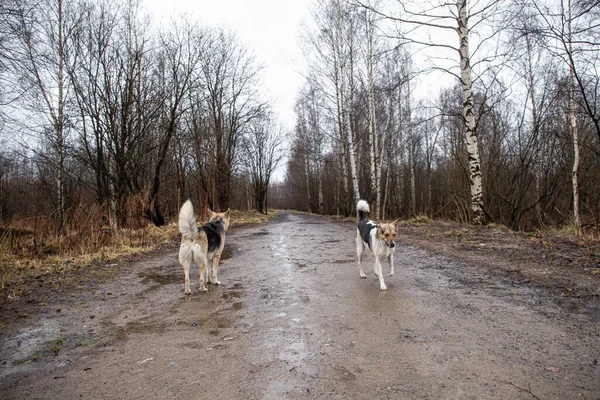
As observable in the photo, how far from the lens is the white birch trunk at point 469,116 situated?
36.0ft

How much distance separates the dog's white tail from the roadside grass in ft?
8.85

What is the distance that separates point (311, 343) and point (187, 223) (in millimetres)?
3007

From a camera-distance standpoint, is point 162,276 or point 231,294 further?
point 162,276

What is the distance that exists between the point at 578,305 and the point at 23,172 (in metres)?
28.8

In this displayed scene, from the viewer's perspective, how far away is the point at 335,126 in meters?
31.5

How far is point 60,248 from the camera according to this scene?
8516 mm

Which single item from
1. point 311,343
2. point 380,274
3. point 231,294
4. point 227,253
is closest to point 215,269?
point 231,294

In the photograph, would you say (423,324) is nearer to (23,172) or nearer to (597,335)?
(597,335)

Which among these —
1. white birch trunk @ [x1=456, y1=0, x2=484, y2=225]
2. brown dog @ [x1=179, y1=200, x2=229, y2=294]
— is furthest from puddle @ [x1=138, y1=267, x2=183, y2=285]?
white birch trunk @ [x1=456, y1=0, x2=484, y2=225]

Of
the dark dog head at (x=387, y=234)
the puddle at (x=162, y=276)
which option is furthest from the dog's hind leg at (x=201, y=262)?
the dark dog head at (x=387, y=234)

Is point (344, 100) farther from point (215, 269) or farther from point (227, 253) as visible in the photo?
point (215, 269)

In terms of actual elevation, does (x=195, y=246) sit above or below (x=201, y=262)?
above

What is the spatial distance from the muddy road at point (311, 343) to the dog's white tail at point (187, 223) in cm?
96

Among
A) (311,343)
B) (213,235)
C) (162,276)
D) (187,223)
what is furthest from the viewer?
(162,276)
